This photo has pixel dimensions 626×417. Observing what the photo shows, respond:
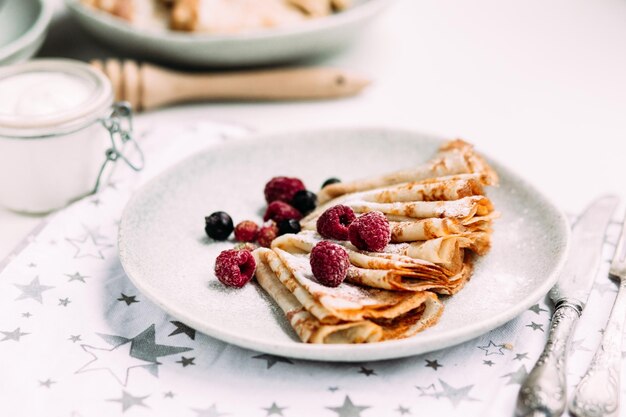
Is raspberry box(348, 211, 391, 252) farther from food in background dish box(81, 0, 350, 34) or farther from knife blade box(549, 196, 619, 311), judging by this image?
food in background dish box(81, 0, 350, 34)

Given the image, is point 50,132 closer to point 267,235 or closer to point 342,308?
point 267,235

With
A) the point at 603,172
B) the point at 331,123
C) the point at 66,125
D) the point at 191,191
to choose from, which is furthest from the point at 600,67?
the point at 66,125

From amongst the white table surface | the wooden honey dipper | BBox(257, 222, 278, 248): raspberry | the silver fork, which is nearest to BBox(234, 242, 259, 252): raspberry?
BBox(257, 222, 278, 248): raspberry

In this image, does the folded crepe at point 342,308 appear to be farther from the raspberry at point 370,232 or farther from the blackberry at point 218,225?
the blackberry at point 218,225

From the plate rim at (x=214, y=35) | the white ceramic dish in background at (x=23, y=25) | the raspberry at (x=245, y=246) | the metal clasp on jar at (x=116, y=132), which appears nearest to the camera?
the raspberry at (x=245, y=246)

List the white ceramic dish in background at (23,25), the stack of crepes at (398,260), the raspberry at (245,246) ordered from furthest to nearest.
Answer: the white ceramic dish in background at (23,25)
the raspberry at (245,246)
the stack of crepes at (398,260)

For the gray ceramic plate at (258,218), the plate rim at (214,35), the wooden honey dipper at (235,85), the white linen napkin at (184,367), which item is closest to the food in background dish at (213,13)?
the plate rim at (214,35)
